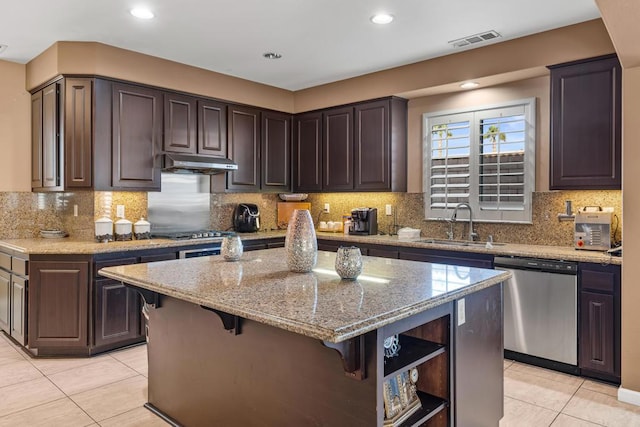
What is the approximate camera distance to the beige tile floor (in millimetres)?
2729

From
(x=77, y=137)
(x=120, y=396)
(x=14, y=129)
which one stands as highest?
(x=14, y=129)

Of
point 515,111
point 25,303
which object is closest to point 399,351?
point 515,111

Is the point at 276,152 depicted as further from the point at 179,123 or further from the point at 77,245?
the point at 77,245

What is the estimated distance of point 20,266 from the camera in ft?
12.5

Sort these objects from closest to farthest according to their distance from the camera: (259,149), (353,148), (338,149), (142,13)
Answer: (142,13) < (353,148) < (338,149) < (259,149)

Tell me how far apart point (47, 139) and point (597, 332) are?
16.5ft

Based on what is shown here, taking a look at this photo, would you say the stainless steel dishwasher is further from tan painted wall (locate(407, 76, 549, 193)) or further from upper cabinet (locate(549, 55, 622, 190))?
tan painted wall (locate(407, 76, 549, 193))

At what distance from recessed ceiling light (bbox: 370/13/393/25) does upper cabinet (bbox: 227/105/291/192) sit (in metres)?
2.18

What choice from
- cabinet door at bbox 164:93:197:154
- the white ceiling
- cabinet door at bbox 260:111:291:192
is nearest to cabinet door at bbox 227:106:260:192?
cabinet door at bbox 260:111:291:192

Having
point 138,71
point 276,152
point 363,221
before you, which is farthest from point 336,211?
point 138,71

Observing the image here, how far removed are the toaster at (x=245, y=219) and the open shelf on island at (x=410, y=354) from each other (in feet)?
11.5

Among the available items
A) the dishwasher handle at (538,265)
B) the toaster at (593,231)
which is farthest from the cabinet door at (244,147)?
the toaster at (593,231)

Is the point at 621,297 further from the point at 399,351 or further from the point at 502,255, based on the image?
the point at 399,351

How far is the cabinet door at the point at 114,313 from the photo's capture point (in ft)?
12.4
